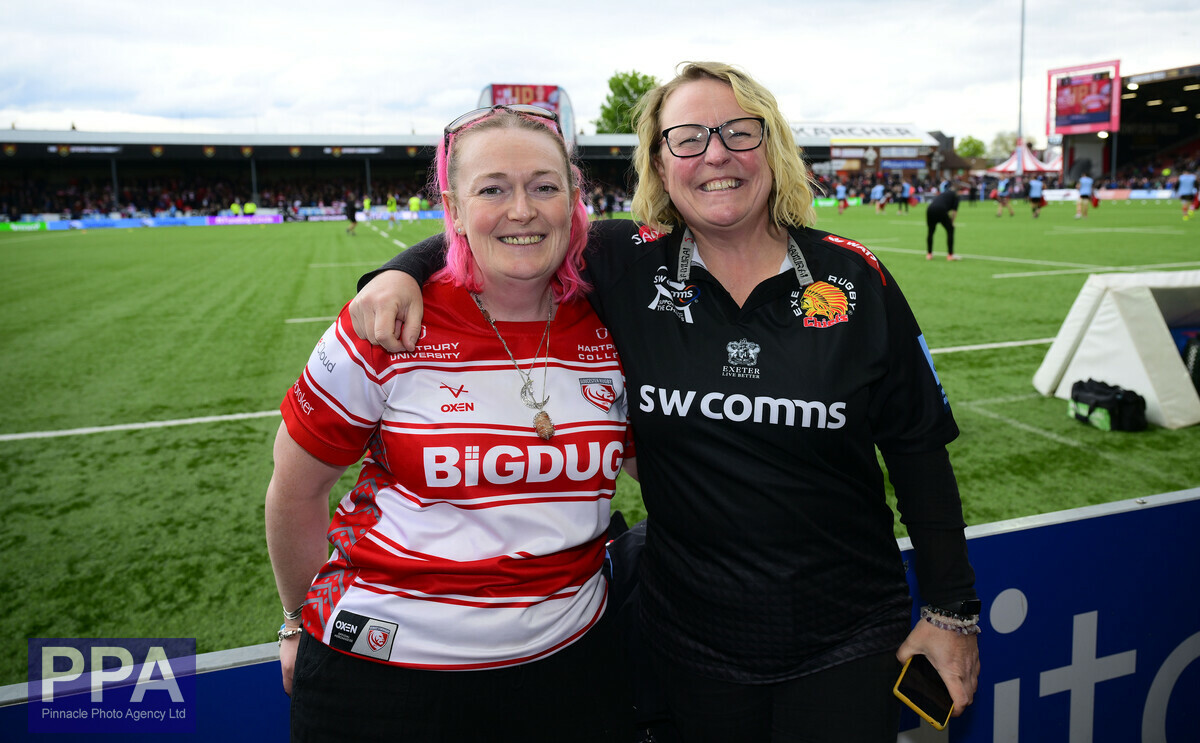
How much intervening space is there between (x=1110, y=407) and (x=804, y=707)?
16.3 ft

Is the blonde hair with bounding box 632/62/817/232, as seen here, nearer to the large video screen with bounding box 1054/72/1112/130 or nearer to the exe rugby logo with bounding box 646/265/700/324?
the exe rugby logo with bounding box 646/265/700/324

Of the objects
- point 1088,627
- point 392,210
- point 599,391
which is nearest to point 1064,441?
Result: point 1088,627

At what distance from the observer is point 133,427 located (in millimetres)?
6172

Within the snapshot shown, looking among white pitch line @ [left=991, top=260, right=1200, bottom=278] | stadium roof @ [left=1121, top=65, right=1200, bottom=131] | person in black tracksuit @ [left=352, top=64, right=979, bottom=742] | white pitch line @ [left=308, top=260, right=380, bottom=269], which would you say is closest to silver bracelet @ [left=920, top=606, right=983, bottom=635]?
person in black tracksuit @ [left=352, top=64, right=979, bottom=742]

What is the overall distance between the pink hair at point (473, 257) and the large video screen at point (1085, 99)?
6478cm

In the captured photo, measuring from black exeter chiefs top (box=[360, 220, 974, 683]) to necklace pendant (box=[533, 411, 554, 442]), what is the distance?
253 millimetres

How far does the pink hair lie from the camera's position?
1831mm

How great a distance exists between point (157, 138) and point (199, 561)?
5597 cm

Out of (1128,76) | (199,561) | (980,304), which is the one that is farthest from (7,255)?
(1128,76)

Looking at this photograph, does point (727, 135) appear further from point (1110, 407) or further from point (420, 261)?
point (1110, 407)

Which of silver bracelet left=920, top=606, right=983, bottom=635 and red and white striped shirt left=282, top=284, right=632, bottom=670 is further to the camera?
silver bracelet left=920, top=606, right=983, bottom=635

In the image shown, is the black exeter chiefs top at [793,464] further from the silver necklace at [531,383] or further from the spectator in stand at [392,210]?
the spectator in stand at [392,210]

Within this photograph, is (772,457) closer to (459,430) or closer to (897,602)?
(897,602)

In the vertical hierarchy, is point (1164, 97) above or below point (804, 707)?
above
